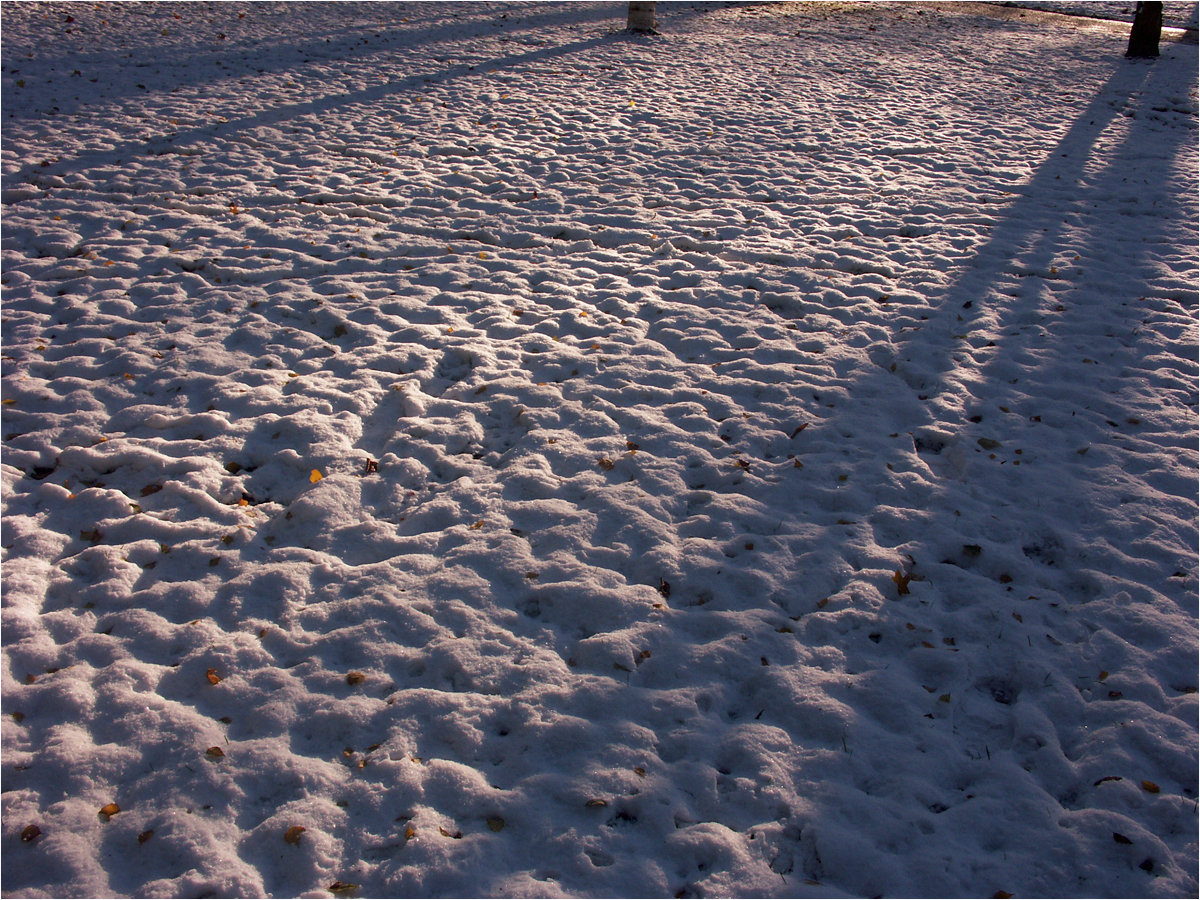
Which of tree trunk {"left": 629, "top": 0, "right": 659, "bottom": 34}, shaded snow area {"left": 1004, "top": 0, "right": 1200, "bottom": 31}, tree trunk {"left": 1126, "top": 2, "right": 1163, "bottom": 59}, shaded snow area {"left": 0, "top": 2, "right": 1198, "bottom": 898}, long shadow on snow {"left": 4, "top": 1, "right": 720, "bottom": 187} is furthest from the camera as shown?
shaded snow area {"left": 1004, "top": 0, "right": 1200, "bottom": 31}

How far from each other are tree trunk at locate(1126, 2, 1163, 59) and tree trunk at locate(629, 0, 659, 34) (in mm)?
7853

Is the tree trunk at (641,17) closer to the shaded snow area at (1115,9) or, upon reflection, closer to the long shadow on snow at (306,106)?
the long shadow on snow at (306,106)

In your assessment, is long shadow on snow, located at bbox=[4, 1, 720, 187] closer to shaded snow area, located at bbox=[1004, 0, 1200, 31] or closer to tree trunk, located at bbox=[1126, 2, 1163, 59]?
tree trunk, located at bbox=[1126, 2, 1163, 59]

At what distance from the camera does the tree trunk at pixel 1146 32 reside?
1098cm

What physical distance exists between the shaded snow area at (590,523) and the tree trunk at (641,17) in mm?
7183

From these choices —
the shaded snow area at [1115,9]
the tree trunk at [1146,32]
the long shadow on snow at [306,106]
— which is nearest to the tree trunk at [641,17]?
the long shadow on snow at [306,106]

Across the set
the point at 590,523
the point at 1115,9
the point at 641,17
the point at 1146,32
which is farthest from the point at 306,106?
the point at 1115,9

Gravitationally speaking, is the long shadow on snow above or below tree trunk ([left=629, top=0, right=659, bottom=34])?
below

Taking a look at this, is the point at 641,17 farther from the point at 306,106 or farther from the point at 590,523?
the point at 590,523

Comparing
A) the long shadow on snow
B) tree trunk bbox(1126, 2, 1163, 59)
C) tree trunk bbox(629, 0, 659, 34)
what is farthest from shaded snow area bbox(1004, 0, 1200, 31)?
the long shadow on snow

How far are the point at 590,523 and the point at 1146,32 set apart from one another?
13.7 m

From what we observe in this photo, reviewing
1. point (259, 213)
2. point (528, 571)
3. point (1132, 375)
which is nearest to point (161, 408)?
point (528, 571)

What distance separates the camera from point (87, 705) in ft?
8.05

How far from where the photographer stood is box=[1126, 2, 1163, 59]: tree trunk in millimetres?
10977
